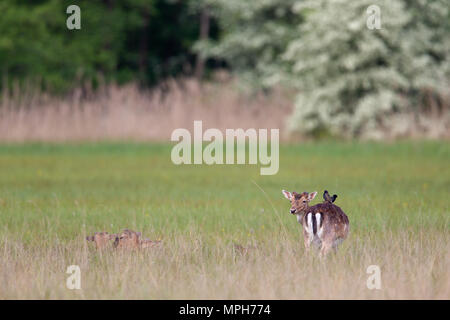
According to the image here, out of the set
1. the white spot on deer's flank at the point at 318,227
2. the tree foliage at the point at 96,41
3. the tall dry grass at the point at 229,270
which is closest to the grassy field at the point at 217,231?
the tall dry grass at the point at 229,270

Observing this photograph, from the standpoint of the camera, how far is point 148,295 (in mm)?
6125

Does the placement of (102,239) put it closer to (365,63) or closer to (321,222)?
(321,222)

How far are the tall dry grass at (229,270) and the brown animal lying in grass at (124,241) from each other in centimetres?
11

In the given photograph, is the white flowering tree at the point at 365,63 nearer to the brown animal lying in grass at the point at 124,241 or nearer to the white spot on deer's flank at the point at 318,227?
the brown animal lying in grass at the point at 124,241

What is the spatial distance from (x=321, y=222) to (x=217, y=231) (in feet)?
7.79

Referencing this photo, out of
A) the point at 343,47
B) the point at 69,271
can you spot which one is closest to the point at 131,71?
the point at 343,47

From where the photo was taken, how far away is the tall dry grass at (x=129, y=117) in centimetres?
2228

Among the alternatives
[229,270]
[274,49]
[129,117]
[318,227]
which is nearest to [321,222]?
[318,227]

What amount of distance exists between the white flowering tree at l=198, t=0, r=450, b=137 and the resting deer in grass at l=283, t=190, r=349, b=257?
14.2 m

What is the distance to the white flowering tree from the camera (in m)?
21.4

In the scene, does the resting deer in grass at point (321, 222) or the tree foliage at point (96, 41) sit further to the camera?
the tree foliage at point (96, 41)

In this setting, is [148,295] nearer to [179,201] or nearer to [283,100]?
[179,201]

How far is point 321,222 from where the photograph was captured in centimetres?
650

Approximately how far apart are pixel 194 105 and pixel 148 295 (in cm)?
1799
